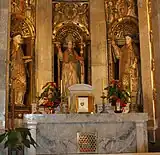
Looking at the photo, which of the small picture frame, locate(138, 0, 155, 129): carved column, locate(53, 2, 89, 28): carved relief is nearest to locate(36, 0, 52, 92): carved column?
locate(53, 2, 89, 28): carved relief

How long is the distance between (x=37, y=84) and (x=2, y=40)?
2.68 meters

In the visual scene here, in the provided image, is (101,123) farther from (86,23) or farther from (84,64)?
(86,23)

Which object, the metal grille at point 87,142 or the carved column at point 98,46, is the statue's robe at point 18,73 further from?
the metal grille at point 87,142

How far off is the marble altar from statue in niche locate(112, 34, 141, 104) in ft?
9.56

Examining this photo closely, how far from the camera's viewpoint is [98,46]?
38.0ft

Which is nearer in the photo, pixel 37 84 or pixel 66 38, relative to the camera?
pixel 37 84

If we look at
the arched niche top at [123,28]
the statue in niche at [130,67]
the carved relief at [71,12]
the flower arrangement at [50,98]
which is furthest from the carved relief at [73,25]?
the flower arrangement at [50,98]

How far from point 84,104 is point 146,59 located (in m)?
3.41

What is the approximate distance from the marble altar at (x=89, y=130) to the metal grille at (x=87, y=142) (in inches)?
3.3

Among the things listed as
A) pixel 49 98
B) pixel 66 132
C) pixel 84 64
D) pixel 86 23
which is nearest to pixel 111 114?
pixel 66 132

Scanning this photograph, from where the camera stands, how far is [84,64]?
11648mm

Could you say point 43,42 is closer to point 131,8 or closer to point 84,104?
point 131,8

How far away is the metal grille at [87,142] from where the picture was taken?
8016 mm

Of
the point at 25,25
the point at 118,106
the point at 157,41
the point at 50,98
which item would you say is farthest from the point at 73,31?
the point at 118,106
